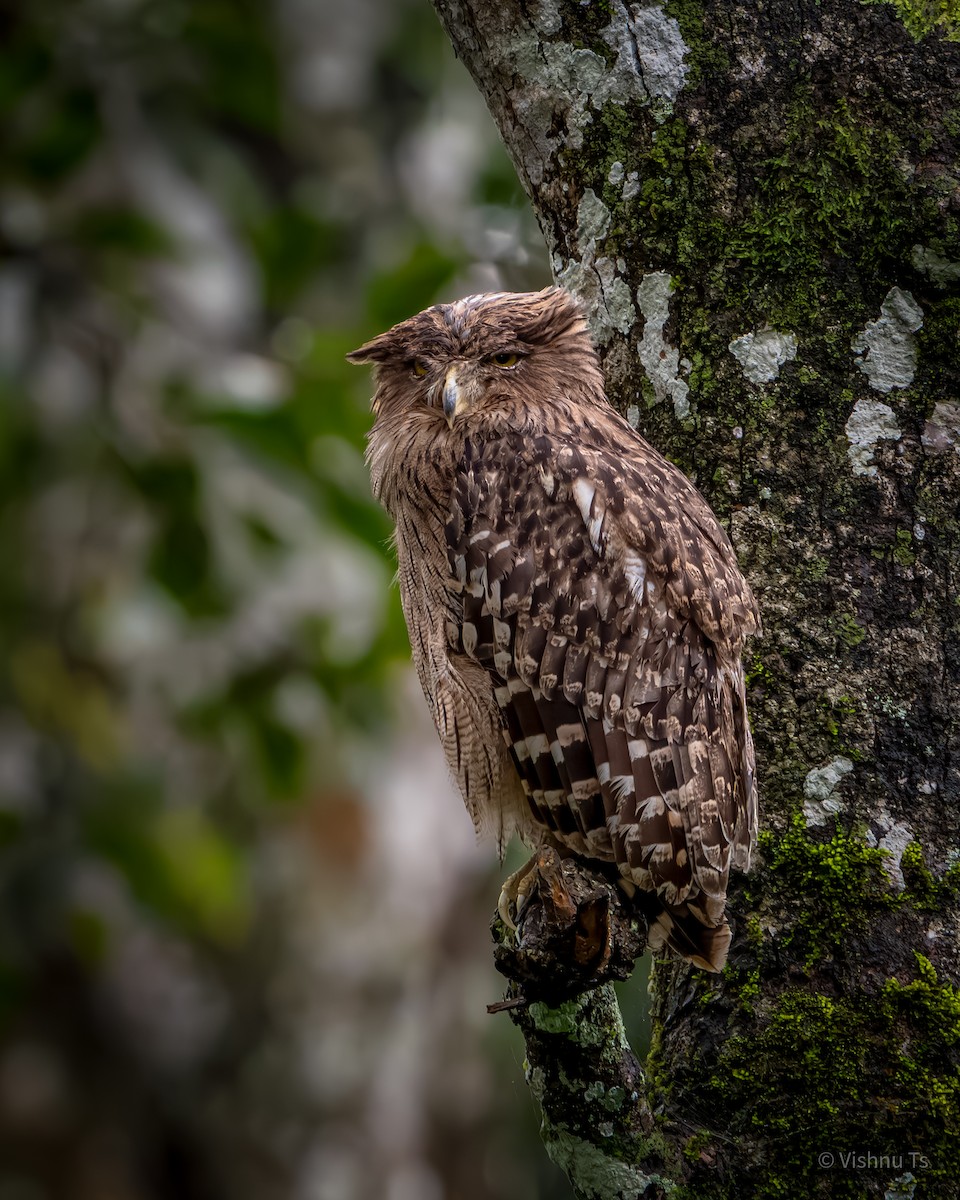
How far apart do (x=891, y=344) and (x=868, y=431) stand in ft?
0.63

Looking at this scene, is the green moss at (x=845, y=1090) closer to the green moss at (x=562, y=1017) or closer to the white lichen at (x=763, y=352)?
the green moss at (x=562, y=1017)

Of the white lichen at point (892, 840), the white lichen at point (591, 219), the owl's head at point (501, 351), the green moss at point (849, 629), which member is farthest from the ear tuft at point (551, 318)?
the white lichen at point (892, 840)

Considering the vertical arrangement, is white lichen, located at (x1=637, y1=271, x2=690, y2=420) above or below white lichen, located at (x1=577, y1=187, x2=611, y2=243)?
below

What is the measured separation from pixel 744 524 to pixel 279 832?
11.6 feet

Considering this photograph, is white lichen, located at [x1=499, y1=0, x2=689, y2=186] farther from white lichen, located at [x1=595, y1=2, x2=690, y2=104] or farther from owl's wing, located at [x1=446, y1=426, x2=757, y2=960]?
owl's wing, located at [x1=446, y1=426, x2=757, y2=960]

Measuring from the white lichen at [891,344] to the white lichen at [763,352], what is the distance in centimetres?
13

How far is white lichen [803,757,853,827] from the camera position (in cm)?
234

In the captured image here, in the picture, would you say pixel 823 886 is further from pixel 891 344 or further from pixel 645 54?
pixel 645 54

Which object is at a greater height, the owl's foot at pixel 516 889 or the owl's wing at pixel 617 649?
the owl's wing at pixel 617 649

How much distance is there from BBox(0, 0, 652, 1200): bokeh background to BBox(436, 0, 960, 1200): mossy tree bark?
1.23m

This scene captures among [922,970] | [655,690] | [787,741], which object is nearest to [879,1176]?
[922,970]

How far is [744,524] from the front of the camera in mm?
2520

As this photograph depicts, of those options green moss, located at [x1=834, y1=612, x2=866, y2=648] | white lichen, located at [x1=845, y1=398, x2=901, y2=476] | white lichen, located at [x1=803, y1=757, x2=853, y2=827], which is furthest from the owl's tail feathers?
white lichen, located at [x1=845, y1=398, x2=901, y2=476]

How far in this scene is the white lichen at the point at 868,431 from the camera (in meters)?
2.45
